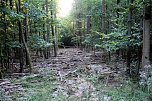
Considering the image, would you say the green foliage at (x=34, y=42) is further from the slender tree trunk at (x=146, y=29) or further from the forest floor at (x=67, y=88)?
the slender tree trunk at (x=146, y=29)

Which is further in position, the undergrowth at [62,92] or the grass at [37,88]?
the grass at [37,88]

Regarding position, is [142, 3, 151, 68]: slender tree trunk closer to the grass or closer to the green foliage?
the grass

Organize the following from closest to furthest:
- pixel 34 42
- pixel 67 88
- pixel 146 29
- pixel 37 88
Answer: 1. pixel 146 29
2. pixel 67 88
3. pixel 37 88
4. pixel 34 42

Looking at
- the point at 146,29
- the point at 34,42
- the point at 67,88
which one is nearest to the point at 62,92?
the point at 67,88

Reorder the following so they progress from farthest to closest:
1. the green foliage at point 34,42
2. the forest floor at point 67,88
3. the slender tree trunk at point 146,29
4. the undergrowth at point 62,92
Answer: the green foliage at point 34,42 < the slender tree trunk at point 146,29 < the forest floor at point 67,88 < the undergrowth at point 62,92

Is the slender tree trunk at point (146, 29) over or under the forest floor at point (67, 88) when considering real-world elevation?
over

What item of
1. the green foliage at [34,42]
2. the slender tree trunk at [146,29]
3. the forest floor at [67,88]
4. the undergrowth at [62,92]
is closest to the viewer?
the undergrowth at [62,92]

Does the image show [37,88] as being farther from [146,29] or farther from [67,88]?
[146,29]

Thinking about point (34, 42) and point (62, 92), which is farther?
point (34, 42)

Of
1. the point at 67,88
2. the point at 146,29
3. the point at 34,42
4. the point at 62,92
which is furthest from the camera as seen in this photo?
the point at 34,42

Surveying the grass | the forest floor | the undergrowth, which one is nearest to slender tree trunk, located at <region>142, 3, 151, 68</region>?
the undergrowth

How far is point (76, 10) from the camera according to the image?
3209 centimetres

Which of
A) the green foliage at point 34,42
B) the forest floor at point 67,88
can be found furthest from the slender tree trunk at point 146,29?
the green foliage at point 34,42

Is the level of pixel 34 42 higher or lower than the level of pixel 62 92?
higher
